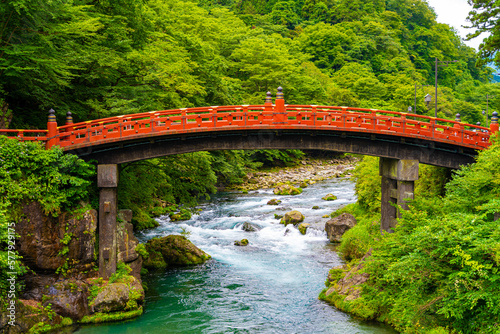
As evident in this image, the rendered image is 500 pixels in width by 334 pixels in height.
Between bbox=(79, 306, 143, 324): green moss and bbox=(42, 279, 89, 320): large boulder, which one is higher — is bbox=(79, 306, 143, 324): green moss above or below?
below

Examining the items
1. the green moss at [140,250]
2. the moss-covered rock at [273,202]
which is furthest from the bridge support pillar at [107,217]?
the moss-covered rock at [273,202]

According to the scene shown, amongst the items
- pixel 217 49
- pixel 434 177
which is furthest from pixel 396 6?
pixel 434 177

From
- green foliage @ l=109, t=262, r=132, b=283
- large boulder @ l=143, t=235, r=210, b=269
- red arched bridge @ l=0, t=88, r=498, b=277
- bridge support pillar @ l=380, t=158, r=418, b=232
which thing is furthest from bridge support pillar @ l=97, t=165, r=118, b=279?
bridge support pillar @ l=380, t=158, r=418, b=232

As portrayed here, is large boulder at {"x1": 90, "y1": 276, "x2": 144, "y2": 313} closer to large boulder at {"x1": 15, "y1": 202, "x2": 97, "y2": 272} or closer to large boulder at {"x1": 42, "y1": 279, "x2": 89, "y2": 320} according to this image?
large boulder at {"x1": 42, "y1": 279, "x2": 89, "y2": 320}

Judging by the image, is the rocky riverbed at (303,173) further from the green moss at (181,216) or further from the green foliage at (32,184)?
the green foliage at (32,184)

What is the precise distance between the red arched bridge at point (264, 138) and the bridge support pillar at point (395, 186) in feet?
0.17

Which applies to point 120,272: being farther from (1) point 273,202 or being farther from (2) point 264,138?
(1) point 273,202

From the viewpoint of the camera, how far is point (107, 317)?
20.0 m

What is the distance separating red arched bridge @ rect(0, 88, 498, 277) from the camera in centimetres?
2222

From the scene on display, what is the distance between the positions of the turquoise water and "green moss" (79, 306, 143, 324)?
31cm

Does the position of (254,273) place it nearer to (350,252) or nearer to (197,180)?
(350,252)

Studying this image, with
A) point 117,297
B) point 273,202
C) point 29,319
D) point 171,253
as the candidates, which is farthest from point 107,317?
point 273,202

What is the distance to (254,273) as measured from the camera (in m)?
26.0

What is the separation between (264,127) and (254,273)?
8412mm
